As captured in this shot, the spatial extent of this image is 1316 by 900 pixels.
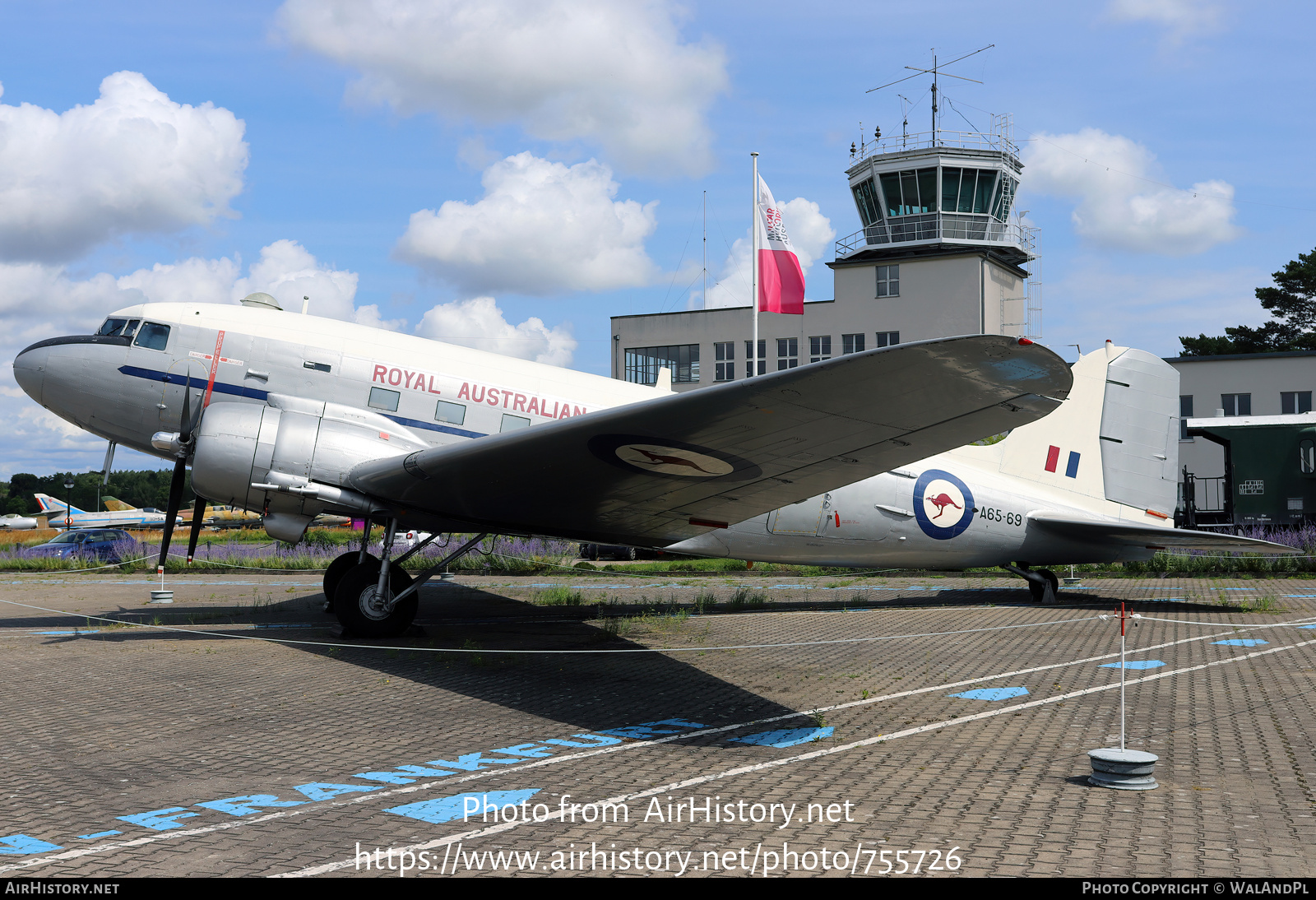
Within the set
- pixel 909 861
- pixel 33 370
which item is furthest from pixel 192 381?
pixel 909 861

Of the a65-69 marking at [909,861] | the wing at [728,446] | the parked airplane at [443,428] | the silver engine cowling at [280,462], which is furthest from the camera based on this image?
the silver engine cowling at [280,462]

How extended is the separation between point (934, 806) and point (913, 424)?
2555 millimetres

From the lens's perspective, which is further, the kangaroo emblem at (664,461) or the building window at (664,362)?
the building window at (664,362)

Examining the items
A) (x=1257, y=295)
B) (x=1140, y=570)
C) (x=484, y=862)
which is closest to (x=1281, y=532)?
(x=1140, y=570)

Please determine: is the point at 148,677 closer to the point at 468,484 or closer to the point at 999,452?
the point at 468,484

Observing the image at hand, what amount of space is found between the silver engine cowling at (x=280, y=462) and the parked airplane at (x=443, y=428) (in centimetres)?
2

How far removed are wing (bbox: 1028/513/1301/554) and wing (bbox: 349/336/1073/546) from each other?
20.6 ft

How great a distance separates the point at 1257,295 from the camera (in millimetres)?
62094

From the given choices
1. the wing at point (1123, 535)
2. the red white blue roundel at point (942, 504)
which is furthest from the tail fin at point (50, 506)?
the wing at point (1123, 535)

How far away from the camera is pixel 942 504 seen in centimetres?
1288

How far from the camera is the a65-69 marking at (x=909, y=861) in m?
3.89

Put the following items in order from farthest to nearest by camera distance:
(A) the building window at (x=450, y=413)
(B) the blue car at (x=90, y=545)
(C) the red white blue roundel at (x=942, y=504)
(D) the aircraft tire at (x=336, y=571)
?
(B) the blue car at (x=90, y=545)
(D) the aircraft tire at (x=336, y=571)
(C) the red white blue roundel at (x=942, y=504)
(A) the building window at (x=450, y=413)

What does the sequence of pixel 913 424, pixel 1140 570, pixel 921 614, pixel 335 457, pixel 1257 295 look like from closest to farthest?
pixel 913 424
pixel 335 457
pixel 921 614
pixel 1140 570
pixel 1257 295

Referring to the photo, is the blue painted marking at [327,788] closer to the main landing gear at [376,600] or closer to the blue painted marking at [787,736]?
the blue painted marking at [787,736]
